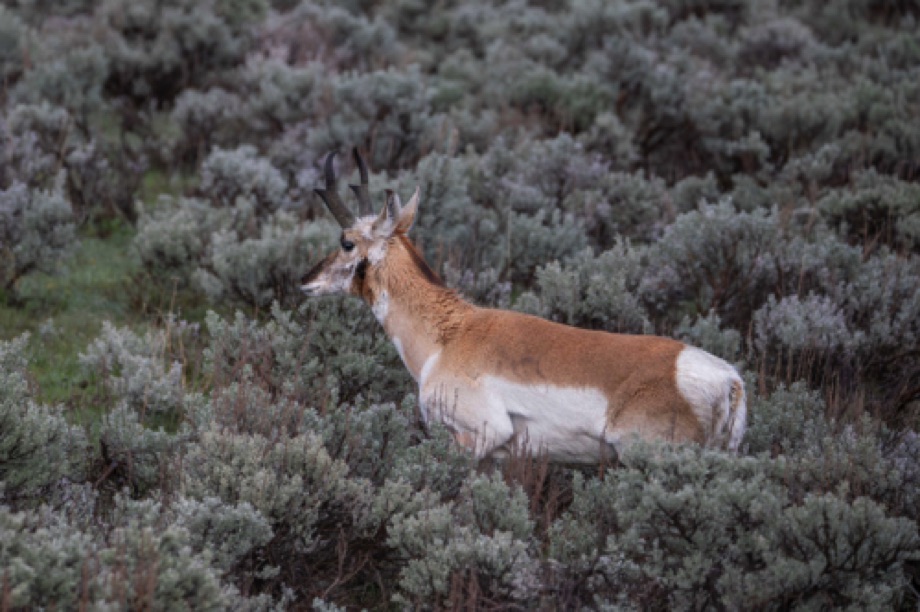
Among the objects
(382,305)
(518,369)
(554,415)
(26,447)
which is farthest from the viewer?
(382,305)

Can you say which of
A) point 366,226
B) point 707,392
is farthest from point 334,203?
point 707,392

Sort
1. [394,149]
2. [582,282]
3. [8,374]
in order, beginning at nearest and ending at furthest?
[8,374], [582,282], [394,149]

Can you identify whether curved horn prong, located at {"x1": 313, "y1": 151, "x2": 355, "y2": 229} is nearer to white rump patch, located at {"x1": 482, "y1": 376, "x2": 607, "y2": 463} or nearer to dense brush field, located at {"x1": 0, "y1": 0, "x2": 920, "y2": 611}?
dense brush field, located at {"x1": 0, "y1": 0, "x2": 920, "y2": 611}

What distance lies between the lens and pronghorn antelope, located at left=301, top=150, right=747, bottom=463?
500 centimetres

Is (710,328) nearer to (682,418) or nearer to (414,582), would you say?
(682,418)

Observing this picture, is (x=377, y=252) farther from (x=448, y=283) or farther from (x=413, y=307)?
(x=448, y=283)

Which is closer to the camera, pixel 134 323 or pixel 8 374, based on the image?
pixel 8 374

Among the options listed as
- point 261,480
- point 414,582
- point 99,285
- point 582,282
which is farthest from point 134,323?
point 414,582

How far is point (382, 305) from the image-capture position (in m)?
6.11

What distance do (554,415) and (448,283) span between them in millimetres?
2503

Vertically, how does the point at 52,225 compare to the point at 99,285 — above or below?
above

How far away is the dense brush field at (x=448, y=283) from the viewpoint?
4.40m

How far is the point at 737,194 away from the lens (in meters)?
10.6

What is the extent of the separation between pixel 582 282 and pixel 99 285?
387cm
